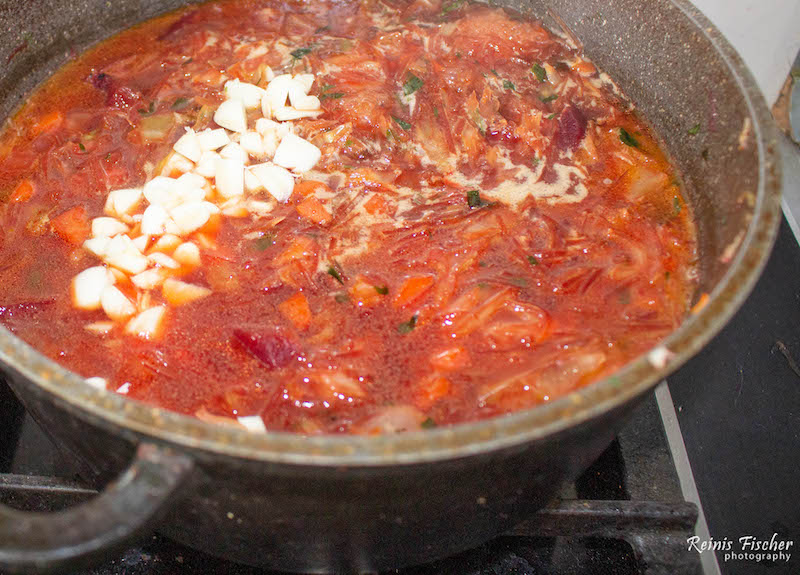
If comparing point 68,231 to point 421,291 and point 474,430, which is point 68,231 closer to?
point 421,291

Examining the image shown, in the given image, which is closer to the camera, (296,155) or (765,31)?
(296,155)

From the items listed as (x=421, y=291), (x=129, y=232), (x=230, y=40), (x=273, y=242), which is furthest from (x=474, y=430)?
(x=230, y=40)

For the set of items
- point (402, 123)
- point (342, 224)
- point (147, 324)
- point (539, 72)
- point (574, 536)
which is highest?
point (539, 72)

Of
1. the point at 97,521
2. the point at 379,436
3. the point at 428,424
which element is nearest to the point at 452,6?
the point at 428,424

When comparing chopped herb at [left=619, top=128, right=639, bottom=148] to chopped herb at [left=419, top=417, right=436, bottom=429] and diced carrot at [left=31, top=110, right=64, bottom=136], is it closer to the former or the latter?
chopped herb at [left=419, top=417, right=436, bottom=429]

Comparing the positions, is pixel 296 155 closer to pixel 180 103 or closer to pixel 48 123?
pixel 180 103

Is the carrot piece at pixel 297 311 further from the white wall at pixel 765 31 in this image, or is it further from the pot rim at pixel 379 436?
the white wall at pixel 765 31

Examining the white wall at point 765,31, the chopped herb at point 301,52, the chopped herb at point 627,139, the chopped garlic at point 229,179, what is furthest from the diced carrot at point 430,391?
the white wall at point 765,31
